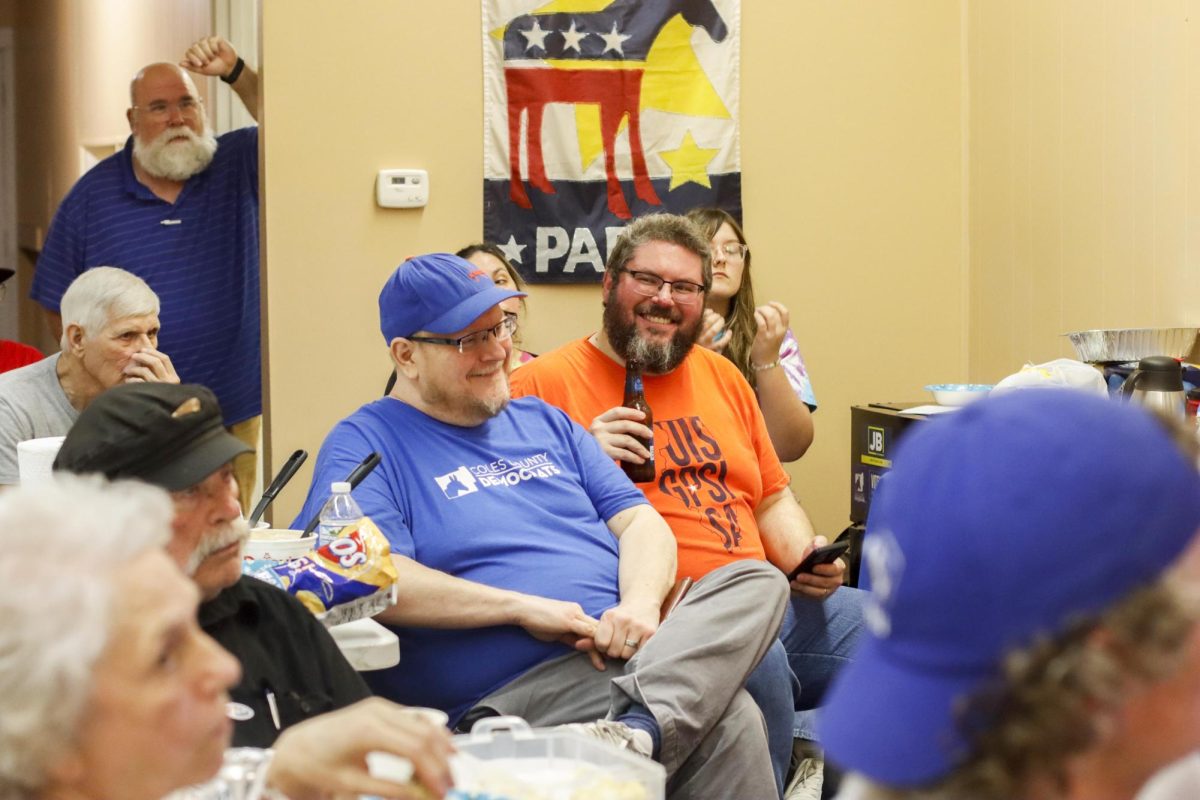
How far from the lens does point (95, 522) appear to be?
1000mm

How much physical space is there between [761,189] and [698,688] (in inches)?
96.1

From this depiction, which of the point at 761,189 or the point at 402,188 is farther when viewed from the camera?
the point at 761,189

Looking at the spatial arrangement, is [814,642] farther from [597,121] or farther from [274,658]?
[597,121]

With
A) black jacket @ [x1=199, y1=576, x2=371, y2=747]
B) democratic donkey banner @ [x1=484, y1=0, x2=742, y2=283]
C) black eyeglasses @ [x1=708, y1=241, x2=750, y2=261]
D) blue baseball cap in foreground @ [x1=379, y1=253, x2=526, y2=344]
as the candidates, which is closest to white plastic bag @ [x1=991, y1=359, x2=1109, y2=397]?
black eyeglasses @ [x1=708, y1=241, x2=750, y2=261]

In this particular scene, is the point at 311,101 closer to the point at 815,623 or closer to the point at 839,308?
the point at 839,308

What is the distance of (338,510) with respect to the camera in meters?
2.17

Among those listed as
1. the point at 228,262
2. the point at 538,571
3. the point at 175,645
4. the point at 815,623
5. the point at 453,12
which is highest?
the point at 453,12

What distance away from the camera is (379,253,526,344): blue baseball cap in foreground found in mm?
2568

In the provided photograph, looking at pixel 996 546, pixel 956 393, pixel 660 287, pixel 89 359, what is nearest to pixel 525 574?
pixel 660 287

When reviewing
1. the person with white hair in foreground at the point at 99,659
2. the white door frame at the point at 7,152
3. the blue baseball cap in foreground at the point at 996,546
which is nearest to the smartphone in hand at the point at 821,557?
the person with white hair in foreground at the point at 99,659

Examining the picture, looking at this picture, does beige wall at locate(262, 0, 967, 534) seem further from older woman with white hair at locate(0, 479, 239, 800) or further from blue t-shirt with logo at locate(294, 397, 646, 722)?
older woman with white hair at locate(0, 479, 239, 800)

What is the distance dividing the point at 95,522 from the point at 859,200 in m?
3.62

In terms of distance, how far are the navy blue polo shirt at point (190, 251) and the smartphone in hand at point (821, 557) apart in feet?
6.92

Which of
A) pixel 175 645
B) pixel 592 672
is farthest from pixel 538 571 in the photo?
pixel 175 645
